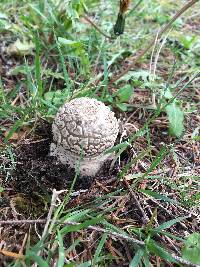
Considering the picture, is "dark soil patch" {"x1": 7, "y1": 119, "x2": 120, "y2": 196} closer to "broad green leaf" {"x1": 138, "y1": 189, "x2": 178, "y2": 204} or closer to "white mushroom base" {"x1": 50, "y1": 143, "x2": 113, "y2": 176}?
"white mushroom base" {"x1": 50, "y1": 143, "x2": 113, "y2": 176}

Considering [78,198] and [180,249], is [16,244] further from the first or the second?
[180,249]

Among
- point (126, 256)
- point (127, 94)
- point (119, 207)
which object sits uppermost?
point (127, 94)

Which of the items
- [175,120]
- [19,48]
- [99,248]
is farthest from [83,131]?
[19,48]

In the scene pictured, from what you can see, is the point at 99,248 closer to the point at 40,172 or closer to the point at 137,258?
the point at 137,258

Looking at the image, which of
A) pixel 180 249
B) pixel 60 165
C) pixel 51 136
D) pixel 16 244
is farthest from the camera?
pixel 51 136

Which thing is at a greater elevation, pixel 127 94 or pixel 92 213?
pixel 127 94

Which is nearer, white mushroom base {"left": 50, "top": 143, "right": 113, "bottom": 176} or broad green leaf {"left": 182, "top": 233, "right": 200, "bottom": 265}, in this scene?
broad green leaf {"left": 182, "top": 233, "right": 200, "bottom": 265}

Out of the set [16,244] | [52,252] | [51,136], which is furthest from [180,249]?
[51,136]

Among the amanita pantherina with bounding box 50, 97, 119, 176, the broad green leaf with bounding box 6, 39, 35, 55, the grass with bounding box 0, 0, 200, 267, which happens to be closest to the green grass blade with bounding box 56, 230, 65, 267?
the grass with bounding box 0, 0, 200, 267
